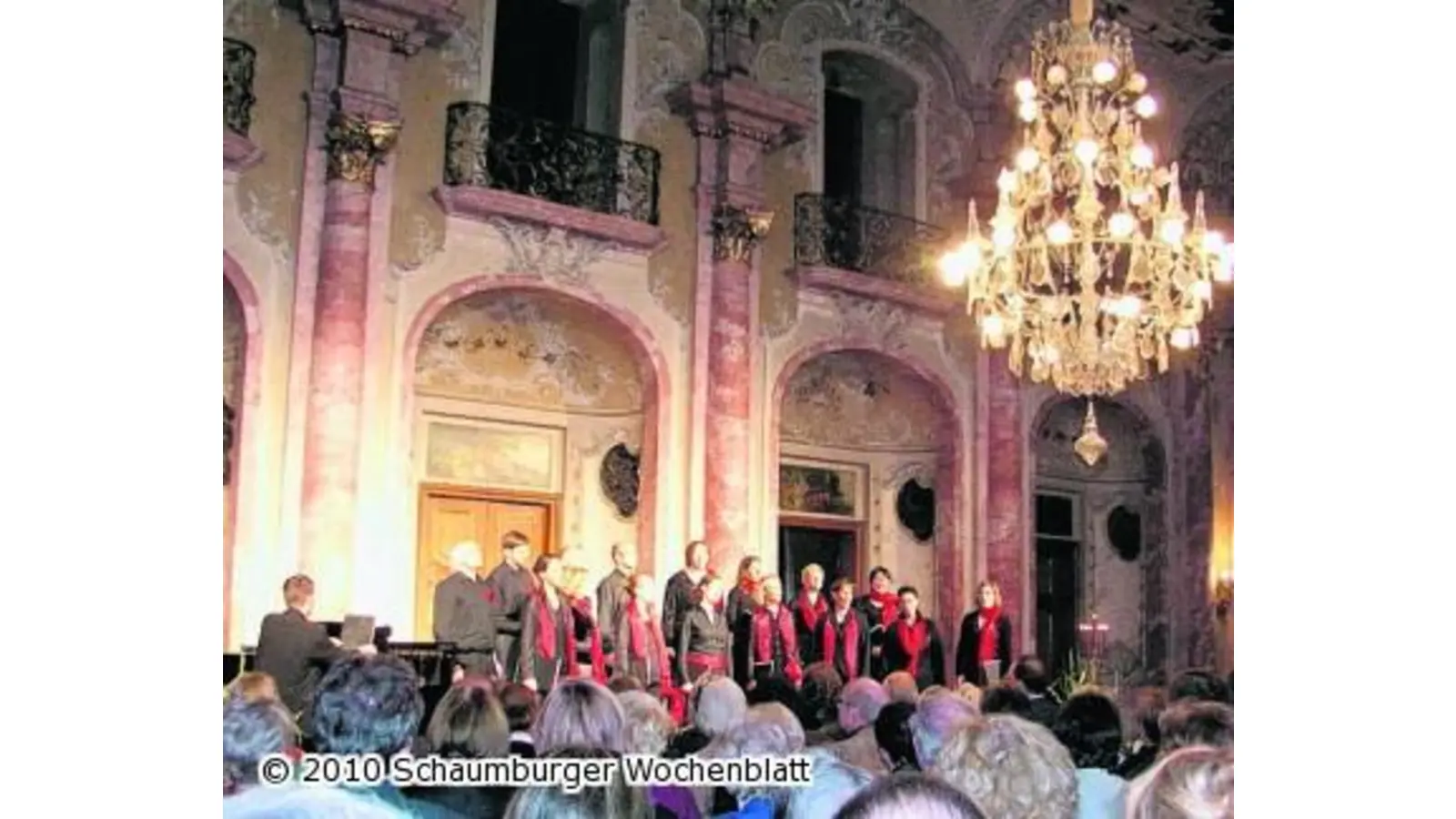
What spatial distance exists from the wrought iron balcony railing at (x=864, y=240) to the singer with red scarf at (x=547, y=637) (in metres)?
3.70

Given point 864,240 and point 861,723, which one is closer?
point 861,723

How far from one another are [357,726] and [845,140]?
29.1 ft

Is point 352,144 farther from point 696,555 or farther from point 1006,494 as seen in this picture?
point 1006,494

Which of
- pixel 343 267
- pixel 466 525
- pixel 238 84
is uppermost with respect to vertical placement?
pixel 238 84

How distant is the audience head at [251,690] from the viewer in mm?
3342

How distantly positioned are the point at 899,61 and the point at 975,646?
4393 mm

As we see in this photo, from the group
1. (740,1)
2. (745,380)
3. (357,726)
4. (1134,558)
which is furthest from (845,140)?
(357,726)

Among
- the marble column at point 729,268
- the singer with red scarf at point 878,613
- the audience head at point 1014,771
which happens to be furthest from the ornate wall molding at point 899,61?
the audience head at point 1014,771

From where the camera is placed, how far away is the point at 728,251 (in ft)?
32.9

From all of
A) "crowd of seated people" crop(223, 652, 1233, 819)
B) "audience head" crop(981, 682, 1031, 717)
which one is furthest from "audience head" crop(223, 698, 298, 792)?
"audience head" crop(981, 682, 1031, 717)

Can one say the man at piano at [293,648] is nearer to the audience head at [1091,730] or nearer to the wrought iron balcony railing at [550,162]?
the audience head at [1091,730]

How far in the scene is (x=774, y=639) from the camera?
8609mm

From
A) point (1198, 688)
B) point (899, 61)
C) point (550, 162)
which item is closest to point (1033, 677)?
point (1198, 688)
